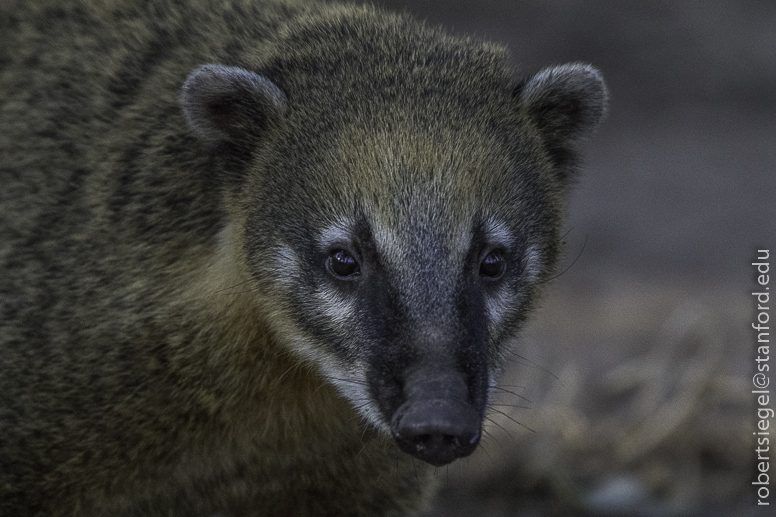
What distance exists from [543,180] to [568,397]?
327cm

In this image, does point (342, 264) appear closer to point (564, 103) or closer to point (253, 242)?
point (253, 242)

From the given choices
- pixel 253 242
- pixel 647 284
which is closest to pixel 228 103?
pixel 253 242

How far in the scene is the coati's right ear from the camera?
148 inches

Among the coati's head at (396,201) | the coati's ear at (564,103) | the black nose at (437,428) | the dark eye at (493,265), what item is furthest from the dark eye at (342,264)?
the coati's ear at (564,103)

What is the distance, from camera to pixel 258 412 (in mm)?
4023

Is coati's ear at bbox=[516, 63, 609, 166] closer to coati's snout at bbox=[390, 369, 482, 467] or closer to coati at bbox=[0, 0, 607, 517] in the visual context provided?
coati at bbox=[0, 0, 607, 517]

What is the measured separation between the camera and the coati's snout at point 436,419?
3.11 metres

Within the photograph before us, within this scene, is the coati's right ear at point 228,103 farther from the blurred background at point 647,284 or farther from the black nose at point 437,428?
the blurred background at point 647,284

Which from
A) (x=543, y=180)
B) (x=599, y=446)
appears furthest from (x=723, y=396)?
(x=543, y=180)

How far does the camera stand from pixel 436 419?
122 inches

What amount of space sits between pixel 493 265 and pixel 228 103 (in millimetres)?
1245

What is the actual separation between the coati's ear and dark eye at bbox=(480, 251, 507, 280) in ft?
2.37

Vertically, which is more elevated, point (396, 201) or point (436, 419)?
point (396, 201)

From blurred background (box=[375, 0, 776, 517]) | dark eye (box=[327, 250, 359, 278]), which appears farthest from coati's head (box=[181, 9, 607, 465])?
blurred background (box=[375, 0, 776, 517])
